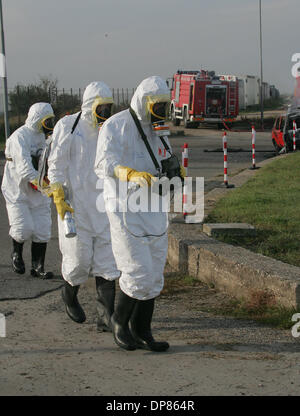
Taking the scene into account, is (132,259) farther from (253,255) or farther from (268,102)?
(268,102)

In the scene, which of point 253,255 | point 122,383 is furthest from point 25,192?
point 122,383

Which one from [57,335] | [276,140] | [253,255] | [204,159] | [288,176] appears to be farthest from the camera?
[276,140]

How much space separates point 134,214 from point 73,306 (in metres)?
1.21

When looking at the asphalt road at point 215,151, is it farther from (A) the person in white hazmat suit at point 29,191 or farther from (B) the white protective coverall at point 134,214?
(B) the white protective coverall at point 134,214

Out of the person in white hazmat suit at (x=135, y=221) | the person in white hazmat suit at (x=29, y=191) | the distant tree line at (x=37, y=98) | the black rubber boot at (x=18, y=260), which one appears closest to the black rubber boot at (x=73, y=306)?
the person in white hazmat suit at (x=135, y=221)

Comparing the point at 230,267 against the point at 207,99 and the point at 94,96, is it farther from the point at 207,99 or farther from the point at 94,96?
the point at 207,99

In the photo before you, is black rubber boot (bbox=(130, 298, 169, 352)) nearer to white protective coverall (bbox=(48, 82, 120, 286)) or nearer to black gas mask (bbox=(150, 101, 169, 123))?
white protective coverall (bbox=(48, 82, 120, 286))

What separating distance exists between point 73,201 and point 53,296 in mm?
1304

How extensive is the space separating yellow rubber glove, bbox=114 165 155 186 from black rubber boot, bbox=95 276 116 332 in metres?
1.24

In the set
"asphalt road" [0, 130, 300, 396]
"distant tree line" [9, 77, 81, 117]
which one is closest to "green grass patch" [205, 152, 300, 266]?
"asphalt road" [0, 130, 300, 396]

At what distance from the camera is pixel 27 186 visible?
322 inches

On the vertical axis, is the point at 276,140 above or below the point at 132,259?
below

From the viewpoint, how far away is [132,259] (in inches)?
204

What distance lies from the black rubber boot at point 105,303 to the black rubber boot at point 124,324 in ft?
1.22
